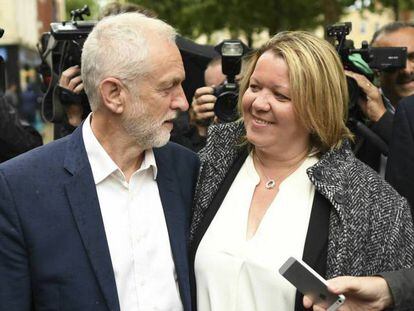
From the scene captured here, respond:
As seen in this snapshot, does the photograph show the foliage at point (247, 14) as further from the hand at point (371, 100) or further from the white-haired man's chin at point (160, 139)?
the white-haired man's chin at point (160, 139)

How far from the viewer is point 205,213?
2885 mm

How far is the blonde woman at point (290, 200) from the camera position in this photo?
2.62 m

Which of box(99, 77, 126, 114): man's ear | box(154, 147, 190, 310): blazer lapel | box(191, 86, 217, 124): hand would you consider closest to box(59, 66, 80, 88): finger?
box(191, 86, 217, 124): hand

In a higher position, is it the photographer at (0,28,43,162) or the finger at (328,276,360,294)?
the finger at (328,276,360,294)

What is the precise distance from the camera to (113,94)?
2605 mm

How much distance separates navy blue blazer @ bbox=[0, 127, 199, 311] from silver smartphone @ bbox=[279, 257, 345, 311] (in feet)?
2.18

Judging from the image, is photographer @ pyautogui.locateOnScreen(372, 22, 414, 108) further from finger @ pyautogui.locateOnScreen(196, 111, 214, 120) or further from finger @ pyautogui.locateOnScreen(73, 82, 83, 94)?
finger @ pyautogui.locateOnScreen(73, 82, 83, 94)

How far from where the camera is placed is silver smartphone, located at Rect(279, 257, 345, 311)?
7.23ft

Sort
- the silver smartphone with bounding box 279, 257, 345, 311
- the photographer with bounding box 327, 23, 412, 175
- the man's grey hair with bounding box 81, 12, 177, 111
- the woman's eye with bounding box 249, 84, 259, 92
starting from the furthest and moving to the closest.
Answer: the photographer with bounding box 327, 23, 412, 175 < the woman's eye with bounding box 249, 84, 259, 92 < the man's grey hair with bounding box 81, 12, 177, 111 < the silver smartphone with bounding box 279, 257, 345, 311

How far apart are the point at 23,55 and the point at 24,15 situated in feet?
8.14

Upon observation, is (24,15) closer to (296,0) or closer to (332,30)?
(296,0)

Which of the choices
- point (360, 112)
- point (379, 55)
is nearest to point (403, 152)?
point (360, 112)

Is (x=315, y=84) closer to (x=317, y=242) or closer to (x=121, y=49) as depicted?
(x=317, y=242)

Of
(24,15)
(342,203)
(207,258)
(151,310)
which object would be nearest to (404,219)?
(342,203)
